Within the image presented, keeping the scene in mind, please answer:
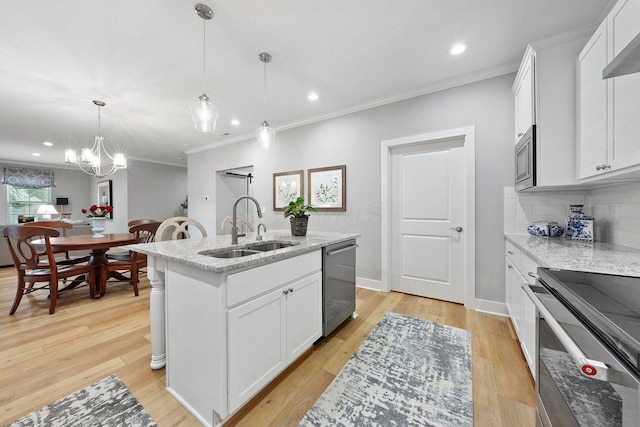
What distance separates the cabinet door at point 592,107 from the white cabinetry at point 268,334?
200cm

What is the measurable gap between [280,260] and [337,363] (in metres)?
0.93

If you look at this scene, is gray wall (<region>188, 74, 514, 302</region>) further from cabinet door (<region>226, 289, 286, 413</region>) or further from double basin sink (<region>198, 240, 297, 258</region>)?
cabinet door (<region>226, 289, 286, 413</region>)

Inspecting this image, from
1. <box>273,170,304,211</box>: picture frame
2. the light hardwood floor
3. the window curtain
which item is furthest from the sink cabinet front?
the window curtain

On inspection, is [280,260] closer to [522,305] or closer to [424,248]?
[522,305]

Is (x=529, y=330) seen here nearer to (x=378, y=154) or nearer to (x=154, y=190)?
(x=378, y=154)

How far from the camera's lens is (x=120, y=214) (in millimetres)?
6996

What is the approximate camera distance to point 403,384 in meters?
1.54

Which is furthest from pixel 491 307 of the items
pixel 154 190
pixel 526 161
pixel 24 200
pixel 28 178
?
pixel 24 200

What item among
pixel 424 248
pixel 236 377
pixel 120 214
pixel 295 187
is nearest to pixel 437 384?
pixel 236 377

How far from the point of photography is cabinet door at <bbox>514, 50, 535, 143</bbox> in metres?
1.93

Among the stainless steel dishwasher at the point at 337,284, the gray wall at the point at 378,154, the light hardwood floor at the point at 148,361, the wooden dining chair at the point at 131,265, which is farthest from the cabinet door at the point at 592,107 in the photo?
Answer: the wooden dining chair at the point at 131,265

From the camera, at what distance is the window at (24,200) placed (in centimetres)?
706

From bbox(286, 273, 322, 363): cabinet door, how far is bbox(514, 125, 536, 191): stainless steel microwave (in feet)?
6.18

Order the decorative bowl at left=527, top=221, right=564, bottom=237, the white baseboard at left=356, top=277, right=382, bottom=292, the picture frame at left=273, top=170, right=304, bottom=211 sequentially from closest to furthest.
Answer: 1. the decorative bowl at left=527, top=221, right=564, bottom=237
2. the white baseboard at left=356, top=277, right=382, bottom=292
3. the picture frame at left=273, top=170, right=304, bottom=211
